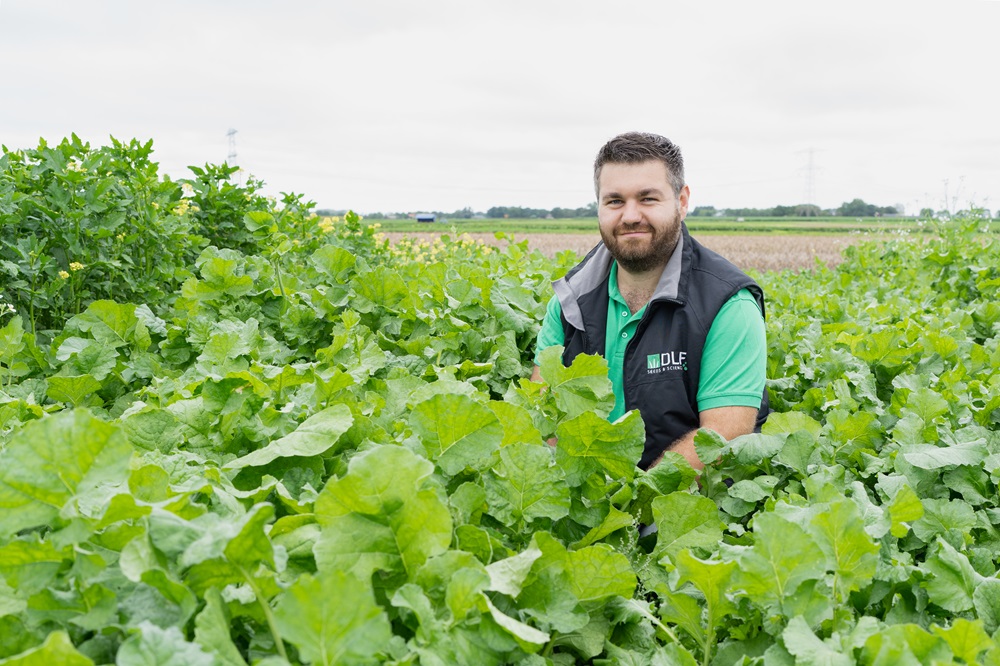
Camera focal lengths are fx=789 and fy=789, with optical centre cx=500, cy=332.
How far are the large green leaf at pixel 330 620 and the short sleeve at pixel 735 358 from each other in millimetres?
2721

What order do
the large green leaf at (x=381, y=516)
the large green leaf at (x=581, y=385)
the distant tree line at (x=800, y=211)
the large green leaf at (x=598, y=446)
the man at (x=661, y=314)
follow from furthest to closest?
the distant tree line at (x=800, y=211), the man at (x=661, y=314), the large green leaf at (x=581, y=385), the large green leaf at (x=598, y=446), the large green leaf at (x=381, y=516)

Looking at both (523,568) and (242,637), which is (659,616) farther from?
(242,637)

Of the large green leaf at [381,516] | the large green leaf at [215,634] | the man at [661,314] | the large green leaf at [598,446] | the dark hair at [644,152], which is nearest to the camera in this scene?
the large green leaf at [215,634]

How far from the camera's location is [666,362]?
3566mm

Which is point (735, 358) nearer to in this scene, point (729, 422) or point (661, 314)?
point (729, 422)

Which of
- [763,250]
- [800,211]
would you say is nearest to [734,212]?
[800,211]

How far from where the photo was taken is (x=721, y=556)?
1377mm

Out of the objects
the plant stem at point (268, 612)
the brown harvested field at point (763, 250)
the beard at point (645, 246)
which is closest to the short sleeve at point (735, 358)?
the beard at point (645, 246)

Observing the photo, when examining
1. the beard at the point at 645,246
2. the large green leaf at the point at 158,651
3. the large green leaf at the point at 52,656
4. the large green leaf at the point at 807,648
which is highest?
the beard at the point at 645,246

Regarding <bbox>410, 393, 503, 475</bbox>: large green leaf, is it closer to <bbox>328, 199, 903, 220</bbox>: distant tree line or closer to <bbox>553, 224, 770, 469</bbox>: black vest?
<bbox>553, 224, 770, 469</bbox>: black vest

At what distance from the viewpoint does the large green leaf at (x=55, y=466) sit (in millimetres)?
1022

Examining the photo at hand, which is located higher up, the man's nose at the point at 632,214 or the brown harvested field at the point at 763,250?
the man's nose at the point at 632,214

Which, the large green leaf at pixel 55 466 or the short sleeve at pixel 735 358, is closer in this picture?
the large green leaf at pixel 55 466

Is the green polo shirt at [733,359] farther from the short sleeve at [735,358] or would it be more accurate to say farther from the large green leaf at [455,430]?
the large green leaf at [455,430]
